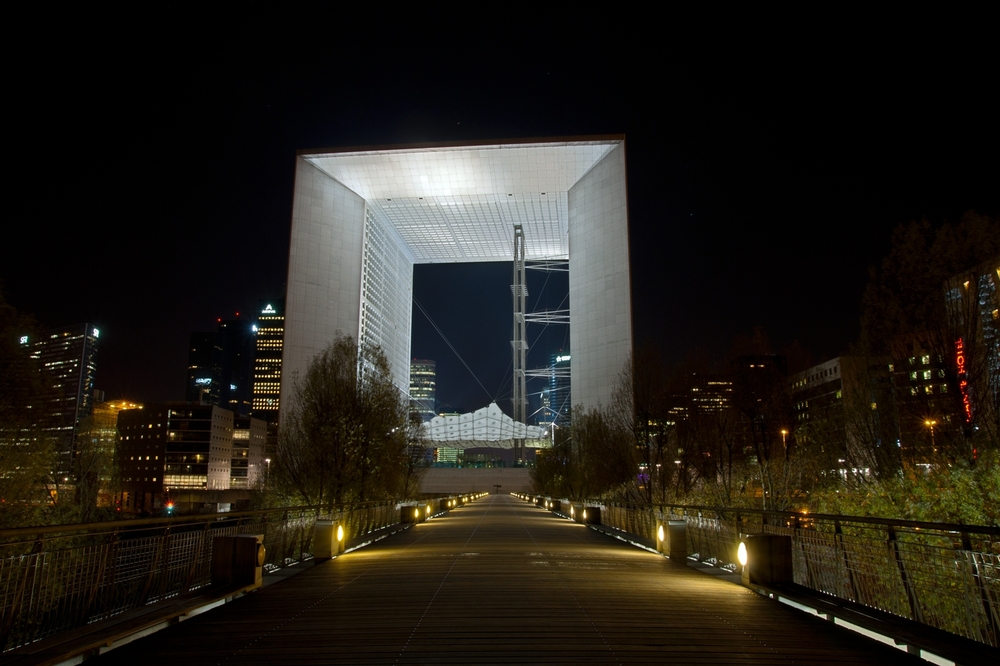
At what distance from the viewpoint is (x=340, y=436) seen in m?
28.2

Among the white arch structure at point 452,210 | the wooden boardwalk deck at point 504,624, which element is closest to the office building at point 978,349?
the wooden boardwalk deck at point 504,624

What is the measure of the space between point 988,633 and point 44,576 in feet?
27.8

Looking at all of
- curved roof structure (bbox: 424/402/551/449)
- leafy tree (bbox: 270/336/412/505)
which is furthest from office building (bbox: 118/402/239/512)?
leafy tree (bbox: 270/336/412/505)

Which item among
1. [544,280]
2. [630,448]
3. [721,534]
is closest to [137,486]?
[544,280]

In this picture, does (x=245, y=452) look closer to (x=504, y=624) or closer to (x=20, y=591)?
(x=20, y=591)

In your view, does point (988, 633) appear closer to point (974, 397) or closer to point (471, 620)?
point (471, 620)

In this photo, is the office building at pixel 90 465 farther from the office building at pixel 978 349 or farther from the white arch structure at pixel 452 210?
the office building at pixel 978 349

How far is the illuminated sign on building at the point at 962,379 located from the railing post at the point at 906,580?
11633 mm

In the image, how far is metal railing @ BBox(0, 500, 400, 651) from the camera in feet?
22.0

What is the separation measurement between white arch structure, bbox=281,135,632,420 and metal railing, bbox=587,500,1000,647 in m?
51.4

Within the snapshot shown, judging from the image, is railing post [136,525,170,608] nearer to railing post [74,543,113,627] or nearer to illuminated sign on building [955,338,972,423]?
railing post [74,543,113,627]

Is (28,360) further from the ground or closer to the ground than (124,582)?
further from the ground

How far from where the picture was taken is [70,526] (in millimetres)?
6770

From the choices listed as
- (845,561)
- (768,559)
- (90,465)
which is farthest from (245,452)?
(845,561)
